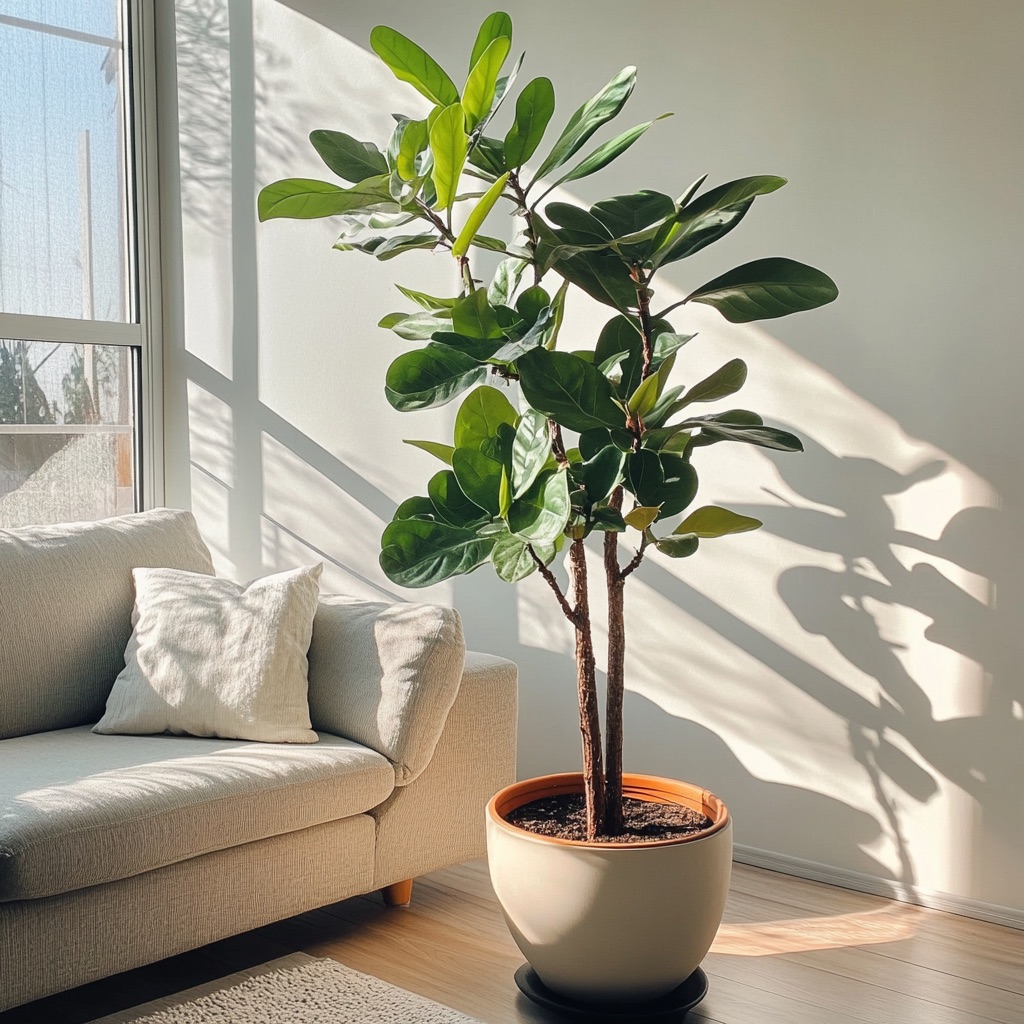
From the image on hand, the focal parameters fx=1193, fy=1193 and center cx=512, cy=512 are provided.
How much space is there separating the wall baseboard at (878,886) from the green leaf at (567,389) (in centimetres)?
136

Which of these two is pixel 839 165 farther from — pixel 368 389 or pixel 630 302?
pixel 368 389

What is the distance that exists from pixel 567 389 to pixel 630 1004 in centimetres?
105

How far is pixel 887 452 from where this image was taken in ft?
8.67

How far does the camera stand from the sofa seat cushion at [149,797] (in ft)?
6.39

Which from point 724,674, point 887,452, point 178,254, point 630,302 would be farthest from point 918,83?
point 178,254

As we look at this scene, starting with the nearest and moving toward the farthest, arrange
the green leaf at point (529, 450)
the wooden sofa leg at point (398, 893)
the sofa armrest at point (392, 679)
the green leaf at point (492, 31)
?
the green leaf at point (529, 450) → the green leaf at point (492, 31) → the sofa armrest at point (392, 679) → the wooden sofa leg at point (398, 893)

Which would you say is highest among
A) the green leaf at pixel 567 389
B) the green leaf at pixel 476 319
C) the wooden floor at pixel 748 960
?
the green leaf at pixel 476 319

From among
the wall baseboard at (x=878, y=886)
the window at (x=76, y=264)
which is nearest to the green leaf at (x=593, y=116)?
the wall baseboard at (x=878, y=886)

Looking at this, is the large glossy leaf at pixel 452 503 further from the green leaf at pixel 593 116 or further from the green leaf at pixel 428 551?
the green leaf at pixel 593 116

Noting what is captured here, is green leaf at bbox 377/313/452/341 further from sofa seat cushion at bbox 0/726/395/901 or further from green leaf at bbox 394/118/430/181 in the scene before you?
sofa seat cushion at bbox 0/726/395/901

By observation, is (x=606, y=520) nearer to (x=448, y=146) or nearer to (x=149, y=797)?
(x=448, y=146)

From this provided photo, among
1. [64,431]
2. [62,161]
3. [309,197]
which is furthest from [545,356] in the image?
[62,161]

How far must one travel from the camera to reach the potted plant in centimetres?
193

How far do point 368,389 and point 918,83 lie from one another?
1.72 meters
